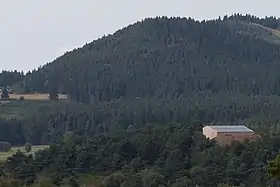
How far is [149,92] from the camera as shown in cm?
14462

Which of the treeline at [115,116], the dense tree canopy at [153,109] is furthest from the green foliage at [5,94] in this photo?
the treeline at [115,116]

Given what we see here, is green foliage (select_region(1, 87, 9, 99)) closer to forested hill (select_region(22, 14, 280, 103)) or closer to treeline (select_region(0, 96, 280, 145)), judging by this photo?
forested hill (select_region(22, 14, 280, 103))

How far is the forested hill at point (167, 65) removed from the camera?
144 m

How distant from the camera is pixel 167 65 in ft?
519

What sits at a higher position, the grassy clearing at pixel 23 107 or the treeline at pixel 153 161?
the grassy clearing at pixel 23 107

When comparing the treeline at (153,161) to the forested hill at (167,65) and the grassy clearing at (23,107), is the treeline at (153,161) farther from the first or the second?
the forested hill at (167,65)

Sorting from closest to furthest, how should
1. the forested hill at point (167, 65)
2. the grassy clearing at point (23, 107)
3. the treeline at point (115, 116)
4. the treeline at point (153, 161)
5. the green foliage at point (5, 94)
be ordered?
the treeline at point (153, 161)
the treeline at point (115, 116)
the grassy clearing at point (23, 107)
the green foliage at point (5, 94)
the forested hill at point (167, 65)

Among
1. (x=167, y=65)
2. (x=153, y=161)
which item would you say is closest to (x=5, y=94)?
(x=167, y=65)

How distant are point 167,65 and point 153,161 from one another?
101224 millimetres

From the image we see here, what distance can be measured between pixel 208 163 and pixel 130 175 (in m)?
5.97

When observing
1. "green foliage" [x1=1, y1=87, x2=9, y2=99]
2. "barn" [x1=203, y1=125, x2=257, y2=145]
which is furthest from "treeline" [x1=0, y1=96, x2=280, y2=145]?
"barn" [x1=203, y1=125, x2=257, y2=145]

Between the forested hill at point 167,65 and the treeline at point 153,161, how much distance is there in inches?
3060

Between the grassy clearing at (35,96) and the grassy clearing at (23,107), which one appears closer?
the grassy clearing at (23,107)

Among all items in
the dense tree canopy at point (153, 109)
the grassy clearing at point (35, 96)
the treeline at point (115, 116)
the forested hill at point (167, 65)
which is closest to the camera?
the dense tree canopy at point (153, 109)
